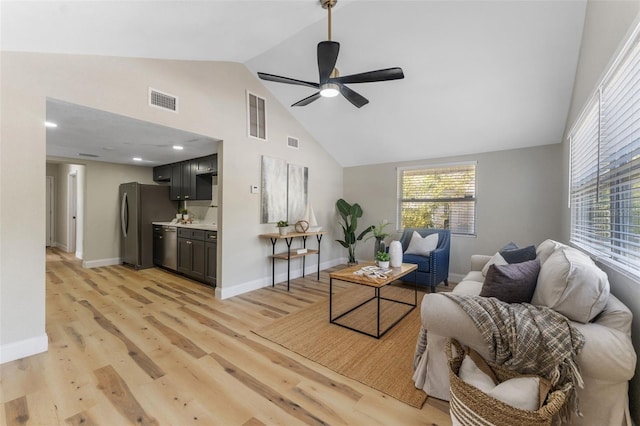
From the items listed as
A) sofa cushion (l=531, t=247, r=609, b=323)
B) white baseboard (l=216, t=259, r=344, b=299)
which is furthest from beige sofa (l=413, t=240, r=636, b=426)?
white baseboard (l=216, t=259, r=344, b=299)

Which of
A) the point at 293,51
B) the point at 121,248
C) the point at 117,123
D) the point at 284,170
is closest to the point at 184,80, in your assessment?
the point at 117,123

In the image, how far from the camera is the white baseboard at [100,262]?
17.1 ft

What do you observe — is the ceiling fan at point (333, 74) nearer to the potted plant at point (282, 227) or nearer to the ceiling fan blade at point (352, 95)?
the ceiling fan blade at point (352, 95)

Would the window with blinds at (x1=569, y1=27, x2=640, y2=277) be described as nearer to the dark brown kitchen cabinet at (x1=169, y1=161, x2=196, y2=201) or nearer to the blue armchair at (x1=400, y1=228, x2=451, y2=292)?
the blue armchair at (x1=400, y1=228, x2=451, y2=292)

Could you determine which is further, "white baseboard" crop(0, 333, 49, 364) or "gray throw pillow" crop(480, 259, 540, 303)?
"white baseboard" crop(0, 333, 49, 364)

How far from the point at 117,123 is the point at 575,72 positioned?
4.87 m

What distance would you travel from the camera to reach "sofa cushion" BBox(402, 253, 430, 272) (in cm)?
399

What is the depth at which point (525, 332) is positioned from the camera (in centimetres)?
141

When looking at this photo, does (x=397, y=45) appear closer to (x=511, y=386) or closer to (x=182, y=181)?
(x=511, y=386)

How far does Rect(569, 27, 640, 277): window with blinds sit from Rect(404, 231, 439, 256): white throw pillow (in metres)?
1.80

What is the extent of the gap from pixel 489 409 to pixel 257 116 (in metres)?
4.05

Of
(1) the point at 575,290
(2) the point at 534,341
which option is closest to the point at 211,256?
(2) the point at 534,341

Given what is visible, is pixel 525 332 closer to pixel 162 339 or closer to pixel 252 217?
pixel 162 339

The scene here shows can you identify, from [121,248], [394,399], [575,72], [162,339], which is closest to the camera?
[394,399]
